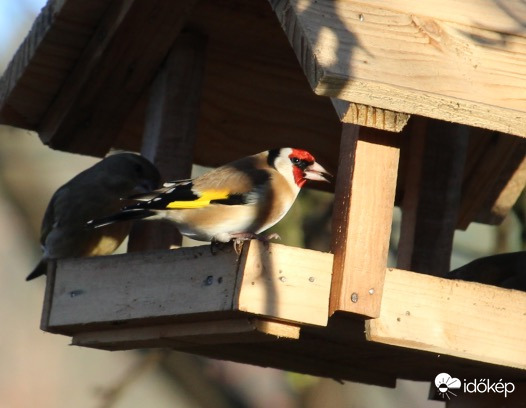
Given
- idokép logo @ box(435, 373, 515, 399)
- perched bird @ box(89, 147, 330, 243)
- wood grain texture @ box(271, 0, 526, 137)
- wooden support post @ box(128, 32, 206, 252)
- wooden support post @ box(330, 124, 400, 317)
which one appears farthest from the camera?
wooden support post @ box(128, 32, 206, 252)

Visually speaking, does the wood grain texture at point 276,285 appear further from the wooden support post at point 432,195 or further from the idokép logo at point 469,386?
the wooden support post at point 432,195

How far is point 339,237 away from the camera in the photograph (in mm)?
3146

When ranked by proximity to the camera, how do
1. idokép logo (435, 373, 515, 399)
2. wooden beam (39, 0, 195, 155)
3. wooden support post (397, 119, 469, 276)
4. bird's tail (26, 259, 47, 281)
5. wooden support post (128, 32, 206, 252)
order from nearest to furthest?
1. idokép logo (435, 373, 515, 399)
2. wooden beam (39, 0, 195, 155)
3. wooden support post (128, 32, 206, 252)
4. wooden support post (397, 119, 469, 276)
5. bird's tail (26, 259, 47, 281)

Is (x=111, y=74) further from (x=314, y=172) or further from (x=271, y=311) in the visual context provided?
(x=271, y=311)

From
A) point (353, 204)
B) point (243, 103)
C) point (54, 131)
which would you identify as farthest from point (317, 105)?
point (353, 204)

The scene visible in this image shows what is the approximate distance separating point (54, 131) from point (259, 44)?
0.90 metres

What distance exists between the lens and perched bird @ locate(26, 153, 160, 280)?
4.37 m

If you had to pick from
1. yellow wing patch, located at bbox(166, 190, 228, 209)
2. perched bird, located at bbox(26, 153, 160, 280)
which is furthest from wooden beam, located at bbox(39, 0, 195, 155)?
yellow wing patch, located at bbox(166, 190, 228, 209)

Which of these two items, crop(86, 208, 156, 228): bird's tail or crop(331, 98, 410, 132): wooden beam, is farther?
crop(86, 208, 156, 228): bird's tail

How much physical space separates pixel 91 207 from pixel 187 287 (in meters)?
1.39

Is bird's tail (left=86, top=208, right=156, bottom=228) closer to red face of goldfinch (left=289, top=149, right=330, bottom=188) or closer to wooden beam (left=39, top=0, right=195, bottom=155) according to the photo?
red face of goldfinch (left=289, top=149, right=330, bottom=188)

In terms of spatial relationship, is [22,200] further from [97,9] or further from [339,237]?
[339,237]

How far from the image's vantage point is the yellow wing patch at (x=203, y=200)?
12.2ft

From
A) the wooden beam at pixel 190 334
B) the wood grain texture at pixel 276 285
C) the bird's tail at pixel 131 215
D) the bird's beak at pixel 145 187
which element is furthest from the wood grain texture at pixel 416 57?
the bird's beak at pixel 145 187
